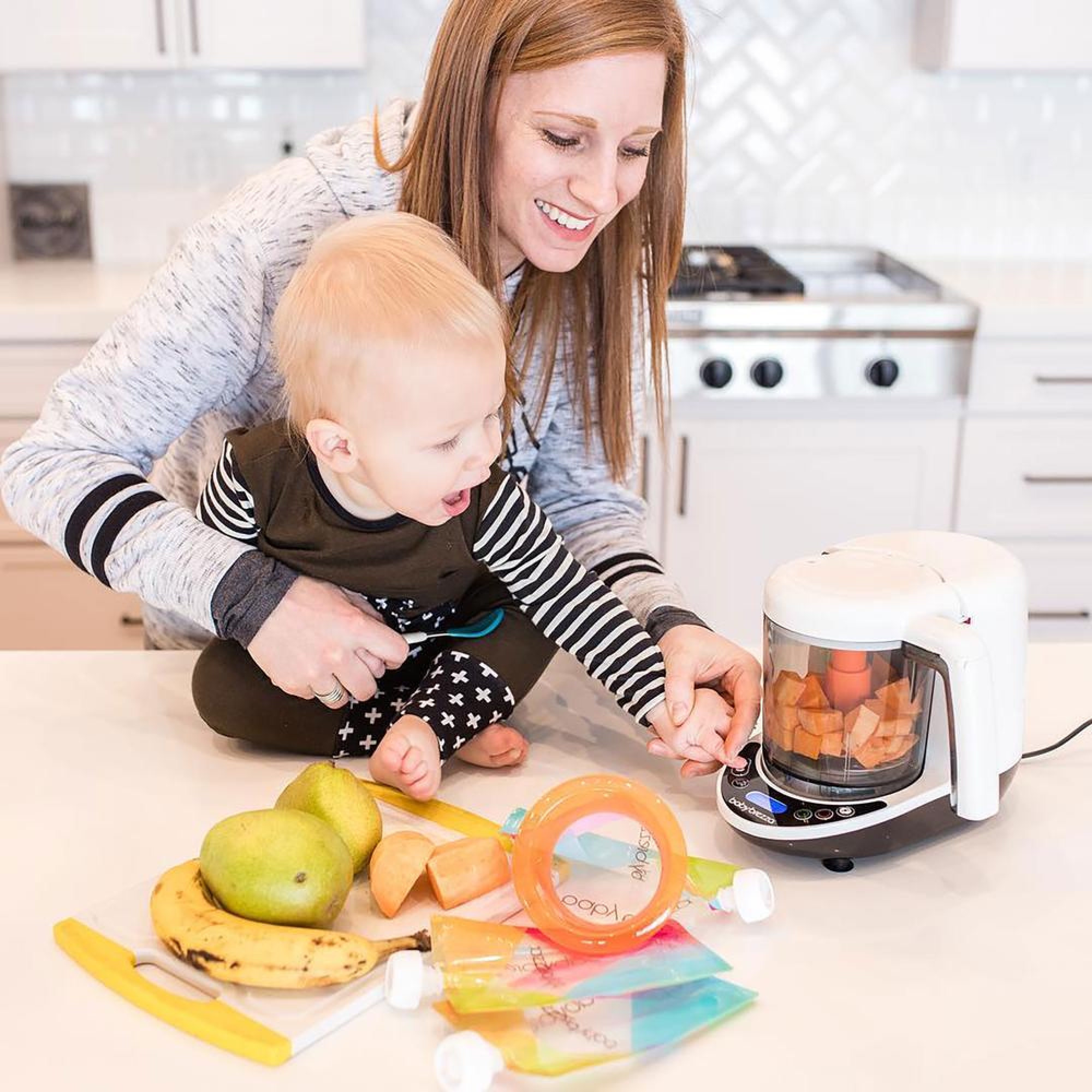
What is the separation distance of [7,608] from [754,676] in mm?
1937

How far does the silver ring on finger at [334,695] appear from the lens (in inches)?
44.7

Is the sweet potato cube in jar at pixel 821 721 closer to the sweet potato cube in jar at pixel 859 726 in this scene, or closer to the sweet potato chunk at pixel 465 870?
the sweet potato cube in jar at pixel 859 726

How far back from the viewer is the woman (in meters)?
1.17

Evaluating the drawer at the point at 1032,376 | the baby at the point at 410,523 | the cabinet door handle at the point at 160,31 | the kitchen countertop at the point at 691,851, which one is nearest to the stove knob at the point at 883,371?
the drawer at the point at 1032,376

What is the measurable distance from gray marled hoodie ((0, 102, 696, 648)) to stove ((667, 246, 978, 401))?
3.50 feet

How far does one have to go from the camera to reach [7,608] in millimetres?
2695

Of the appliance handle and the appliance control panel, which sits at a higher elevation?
the appliance handle

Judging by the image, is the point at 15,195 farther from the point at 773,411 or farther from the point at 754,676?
the point at 754,676

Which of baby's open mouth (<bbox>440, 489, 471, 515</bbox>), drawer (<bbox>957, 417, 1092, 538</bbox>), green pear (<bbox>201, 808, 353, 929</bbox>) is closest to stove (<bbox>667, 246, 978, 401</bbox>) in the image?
drawer (<bbox>957, 417, 1092, 538</bbox>)

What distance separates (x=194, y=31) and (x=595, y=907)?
2264 millimetres

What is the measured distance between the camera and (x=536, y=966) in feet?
2.80

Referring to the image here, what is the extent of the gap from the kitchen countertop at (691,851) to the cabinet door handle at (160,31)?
1.74 metres

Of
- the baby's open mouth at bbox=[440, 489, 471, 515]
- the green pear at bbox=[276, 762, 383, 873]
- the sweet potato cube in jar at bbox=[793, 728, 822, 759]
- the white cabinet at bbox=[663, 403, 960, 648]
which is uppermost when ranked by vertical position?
the baby's open mouth at bbox=[440, 489, 471, 515]

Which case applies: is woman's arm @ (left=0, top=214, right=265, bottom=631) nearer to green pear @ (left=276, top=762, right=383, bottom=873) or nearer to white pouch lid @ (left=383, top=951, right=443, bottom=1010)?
green pear @ (left=276, top=762, right=383, bottom=873)
